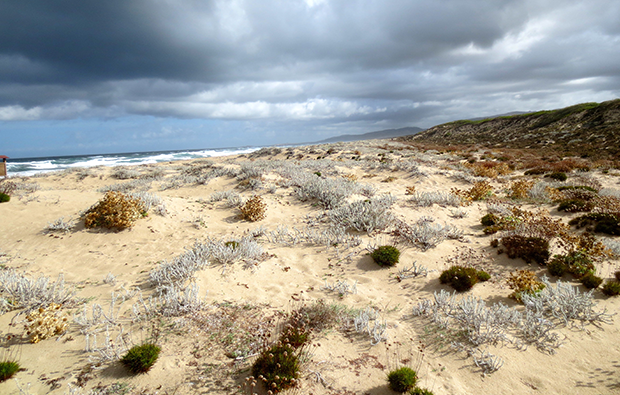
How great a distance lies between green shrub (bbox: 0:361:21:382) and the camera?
363cm

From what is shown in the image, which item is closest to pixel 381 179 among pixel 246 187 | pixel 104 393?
pixel 246 187

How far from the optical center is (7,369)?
12.1ft

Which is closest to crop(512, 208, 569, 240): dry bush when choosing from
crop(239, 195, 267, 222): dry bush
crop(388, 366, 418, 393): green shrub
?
crop(388, 366, 418, 393): green shrub

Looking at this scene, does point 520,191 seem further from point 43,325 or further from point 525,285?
point 43,325

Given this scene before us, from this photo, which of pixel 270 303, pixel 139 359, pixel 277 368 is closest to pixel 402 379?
pixel 277 368

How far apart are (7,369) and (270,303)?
3835 mm

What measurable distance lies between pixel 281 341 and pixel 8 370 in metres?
3.77

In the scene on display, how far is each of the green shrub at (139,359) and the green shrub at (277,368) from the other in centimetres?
151

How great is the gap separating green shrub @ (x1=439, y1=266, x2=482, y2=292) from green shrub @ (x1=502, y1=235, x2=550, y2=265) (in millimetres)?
1688

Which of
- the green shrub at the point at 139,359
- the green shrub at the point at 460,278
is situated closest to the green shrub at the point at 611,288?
the green shrub at the point at 460,278

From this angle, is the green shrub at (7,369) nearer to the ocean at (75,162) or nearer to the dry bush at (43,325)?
the dry bush at (43,325)

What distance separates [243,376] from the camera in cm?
377

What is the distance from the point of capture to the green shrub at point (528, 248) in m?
6.85

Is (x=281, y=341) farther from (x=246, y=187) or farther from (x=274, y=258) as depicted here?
(x=246, y=187)
